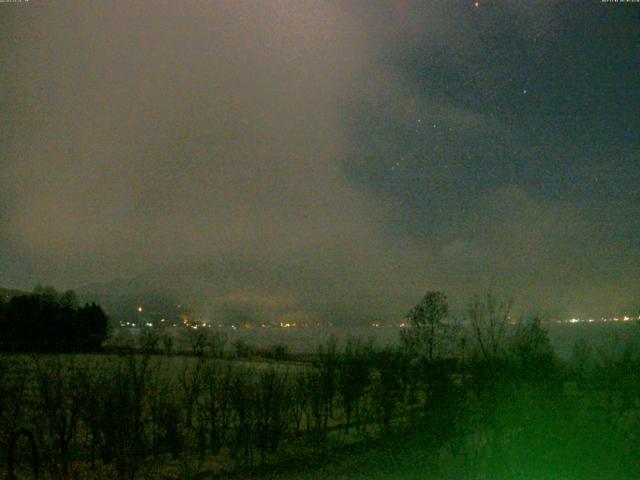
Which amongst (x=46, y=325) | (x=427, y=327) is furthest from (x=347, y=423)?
(x=46, y=325)

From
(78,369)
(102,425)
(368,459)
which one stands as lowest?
(368,459)

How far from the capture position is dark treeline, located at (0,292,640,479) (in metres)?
12.9

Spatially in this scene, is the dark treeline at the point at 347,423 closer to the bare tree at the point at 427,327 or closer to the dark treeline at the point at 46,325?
the bare tree at the point at 427,327

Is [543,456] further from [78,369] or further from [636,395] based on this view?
[78,369]

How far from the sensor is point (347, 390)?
847 inches

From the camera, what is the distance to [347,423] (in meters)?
20.9

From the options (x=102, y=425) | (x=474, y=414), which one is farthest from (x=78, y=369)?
(x=474, y=414)

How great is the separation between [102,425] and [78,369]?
54.0 inches

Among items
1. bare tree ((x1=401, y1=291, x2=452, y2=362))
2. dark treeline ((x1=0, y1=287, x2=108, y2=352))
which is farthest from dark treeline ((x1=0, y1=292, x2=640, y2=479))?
dark treeline ((x1=0, y1=287, x2=108, y2=352))

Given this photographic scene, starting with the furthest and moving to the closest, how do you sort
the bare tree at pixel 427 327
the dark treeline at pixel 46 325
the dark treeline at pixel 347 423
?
the dark treeline at pixel 46 325 → the bare tree at pixel 427 327 → the dark treeline at pixel 347 423

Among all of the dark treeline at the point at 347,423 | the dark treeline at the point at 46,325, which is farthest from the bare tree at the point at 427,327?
the dark treeline at the point at 46,325

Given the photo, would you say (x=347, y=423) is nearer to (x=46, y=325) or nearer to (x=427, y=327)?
(x=427, y=327)

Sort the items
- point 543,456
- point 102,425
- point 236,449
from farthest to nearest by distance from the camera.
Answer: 1. point 236,449
2. point 102,425
3. point 543,456

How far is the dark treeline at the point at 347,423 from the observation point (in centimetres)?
1291
